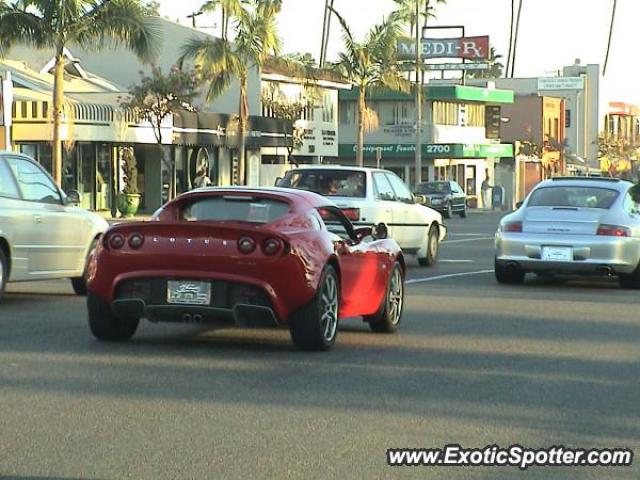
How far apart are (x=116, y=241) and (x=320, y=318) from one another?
5.90 ft

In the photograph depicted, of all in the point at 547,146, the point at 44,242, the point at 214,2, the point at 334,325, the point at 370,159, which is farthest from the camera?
the point at 547,146

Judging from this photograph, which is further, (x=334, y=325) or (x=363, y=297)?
(x=363, y=297)

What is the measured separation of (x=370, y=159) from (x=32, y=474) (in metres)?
67.6

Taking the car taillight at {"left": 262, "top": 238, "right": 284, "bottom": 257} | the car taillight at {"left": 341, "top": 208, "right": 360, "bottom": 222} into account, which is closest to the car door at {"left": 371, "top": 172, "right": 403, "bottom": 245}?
the car taillight at {"left": 341, "top": 208, "right": 360, "bottom": 222}

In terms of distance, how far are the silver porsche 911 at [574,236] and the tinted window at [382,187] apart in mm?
2937

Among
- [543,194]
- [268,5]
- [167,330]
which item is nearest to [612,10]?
[268,5]

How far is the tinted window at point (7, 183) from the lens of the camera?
14375 mm

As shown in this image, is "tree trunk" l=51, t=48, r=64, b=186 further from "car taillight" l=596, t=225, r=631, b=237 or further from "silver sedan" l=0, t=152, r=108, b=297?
"car taillight" l=596, t=225, r=631, b=237

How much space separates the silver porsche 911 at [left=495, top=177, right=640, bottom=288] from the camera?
1748cm

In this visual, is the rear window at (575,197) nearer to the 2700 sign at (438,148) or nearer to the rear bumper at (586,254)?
the rear bumper at (586,254)

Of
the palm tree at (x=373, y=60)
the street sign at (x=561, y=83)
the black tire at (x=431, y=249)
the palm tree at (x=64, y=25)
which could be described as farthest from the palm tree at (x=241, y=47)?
the street sign at (x=561, y=83)

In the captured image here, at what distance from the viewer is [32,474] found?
6.49m

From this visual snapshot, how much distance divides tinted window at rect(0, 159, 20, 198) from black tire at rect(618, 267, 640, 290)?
8132 mm

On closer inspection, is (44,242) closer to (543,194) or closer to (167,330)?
(167,330)
